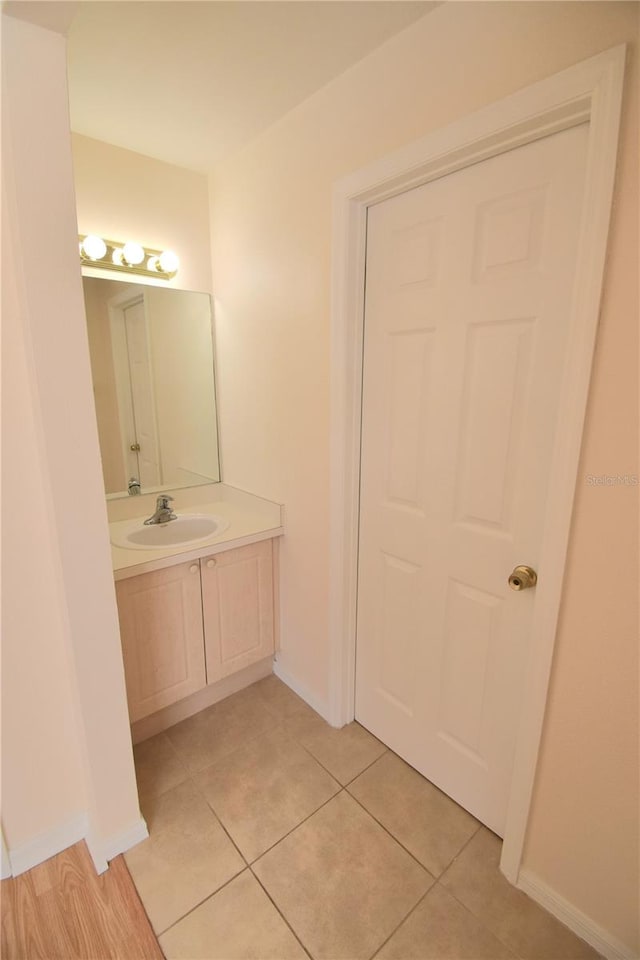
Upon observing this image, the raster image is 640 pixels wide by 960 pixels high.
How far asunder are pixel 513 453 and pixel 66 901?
1.81 m

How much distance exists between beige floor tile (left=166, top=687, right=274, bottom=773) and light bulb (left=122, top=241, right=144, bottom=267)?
2.04 metres

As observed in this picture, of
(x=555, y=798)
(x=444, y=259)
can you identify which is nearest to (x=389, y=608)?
(x=555, y=798)

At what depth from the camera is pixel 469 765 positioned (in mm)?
1437

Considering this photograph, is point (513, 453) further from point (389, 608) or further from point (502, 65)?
point (502, 65)

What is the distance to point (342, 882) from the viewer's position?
1266 mm

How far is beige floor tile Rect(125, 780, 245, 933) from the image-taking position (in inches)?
47.9

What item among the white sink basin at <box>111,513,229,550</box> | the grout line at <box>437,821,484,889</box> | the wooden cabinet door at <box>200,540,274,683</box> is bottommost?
the grout line at <box>437,821,484,889</box>

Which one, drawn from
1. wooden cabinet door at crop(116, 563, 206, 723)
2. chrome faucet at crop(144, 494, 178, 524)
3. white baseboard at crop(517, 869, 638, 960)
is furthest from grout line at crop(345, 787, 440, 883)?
chrome faucet at crop(144, 494, 178, 524)

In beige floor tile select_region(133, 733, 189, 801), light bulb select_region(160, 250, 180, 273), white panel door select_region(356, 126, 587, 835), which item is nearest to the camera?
white panel door select_region(356, 126, 587, 835)

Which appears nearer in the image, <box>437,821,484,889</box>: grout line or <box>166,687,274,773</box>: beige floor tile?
<box>437,821,484,889</box>: grout line

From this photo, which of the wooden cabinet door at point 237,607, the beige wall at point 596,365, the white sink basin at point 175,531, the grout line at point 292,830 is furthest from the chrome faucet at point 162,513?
the grout line at point 292,830

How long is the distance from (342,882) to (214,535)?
1223 mm

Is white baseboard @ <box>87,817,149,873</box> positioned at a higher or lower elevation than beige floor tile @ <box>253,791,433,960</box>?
higher

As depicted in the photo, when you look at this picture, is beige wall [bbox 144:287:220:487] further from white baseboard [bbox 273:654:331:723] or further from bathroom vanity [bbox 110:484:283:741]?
white baseboard [bbox 273:654:331:723]
